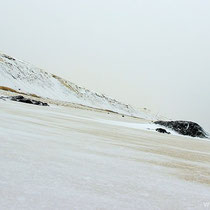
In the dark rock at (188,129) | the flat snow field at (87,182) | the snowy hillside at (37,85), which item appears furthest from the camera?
the snowy hillside at (37,85)

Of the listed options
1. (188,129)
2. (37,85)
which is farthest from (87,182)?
(37,85)

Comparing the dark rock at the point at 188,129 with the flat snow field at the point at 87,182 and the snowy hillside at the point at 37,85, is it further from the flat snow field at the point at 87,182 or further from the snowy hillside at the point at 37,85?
the snowy hillside at the point at 37,85

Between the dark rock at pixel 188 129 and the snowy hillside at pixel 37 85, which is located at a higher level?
the snowy hillside at pixel 37 85

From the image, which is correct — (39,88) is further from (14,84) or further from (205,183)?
(205,183)

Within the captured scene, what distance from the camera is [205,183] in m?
3.06

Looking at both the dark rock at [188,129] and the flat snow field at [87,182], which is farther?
the dark rock at [188,129]

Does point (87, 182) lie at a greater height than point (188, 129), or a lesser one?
lesser

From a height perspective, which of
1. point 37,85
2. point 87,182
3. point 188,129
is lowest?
point 87,182

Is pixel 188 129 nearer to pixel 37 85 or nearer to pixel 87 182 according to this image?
pixel 87 182

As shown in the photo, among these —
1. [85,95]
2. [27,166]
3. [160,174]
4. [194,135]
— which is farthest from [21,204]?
[85,95]

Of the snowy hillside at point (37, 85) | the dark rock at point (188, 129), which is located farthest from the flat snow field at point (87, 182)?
the snowy hillside at point (37, 85)

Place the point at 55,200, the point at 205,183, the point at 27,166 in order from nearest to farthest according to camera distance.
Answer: the point at 55,200 → the point at 27,166 → the point at 205,183

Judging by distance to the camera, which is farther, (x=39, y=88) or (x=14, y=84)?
(x=39, y=88)

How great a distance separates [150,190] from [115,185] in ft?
1.00
